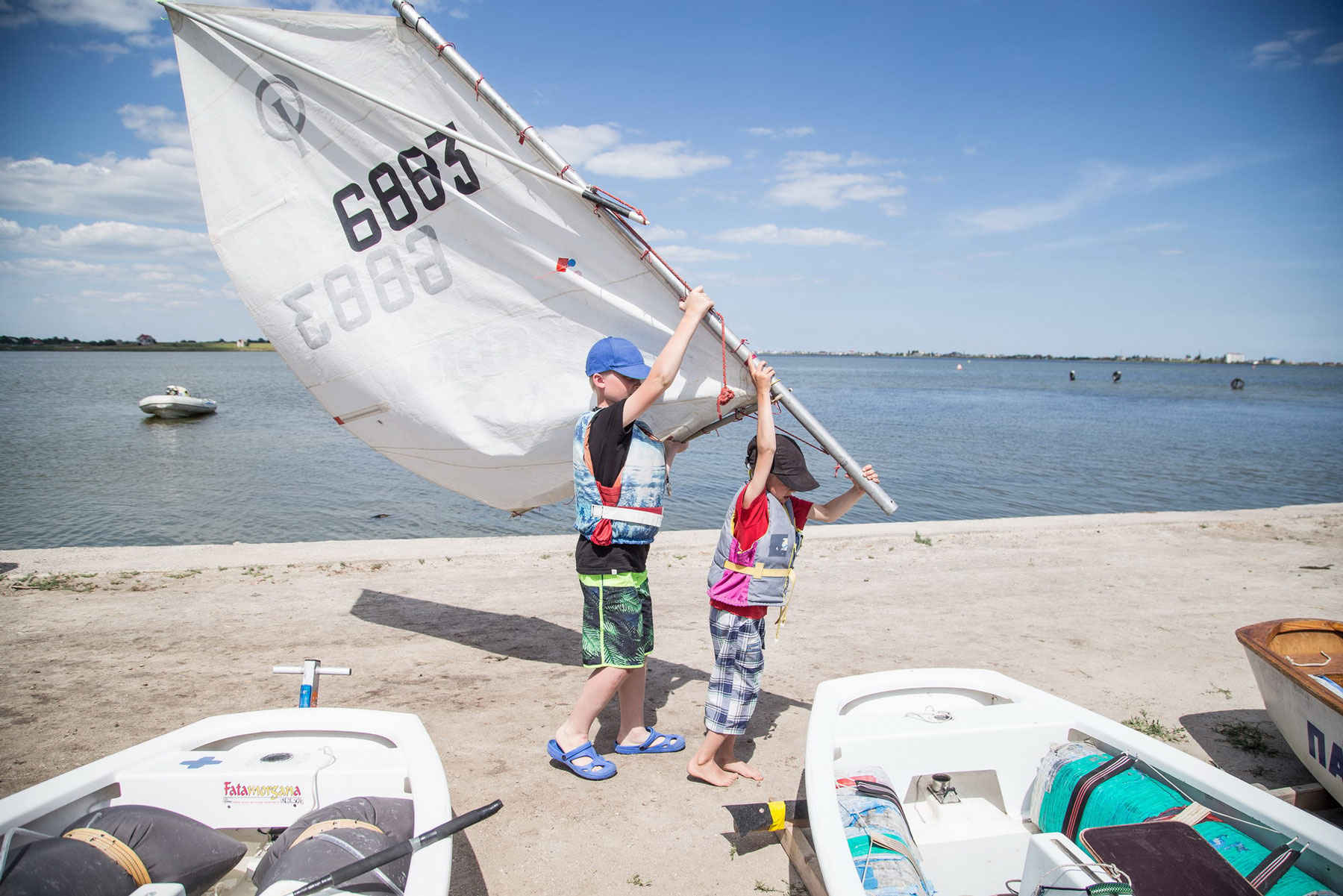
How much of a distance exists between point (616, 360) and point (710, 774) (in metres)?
2.01

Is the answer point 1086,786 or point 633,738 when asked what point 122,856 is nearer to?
point 633,738

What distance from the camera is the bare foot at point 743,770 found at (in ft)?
12.1

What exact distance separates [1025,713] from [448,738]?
9.31ft

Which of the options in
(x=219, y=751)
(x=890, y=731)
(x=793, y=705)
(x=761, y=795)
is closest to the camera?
(x=219, y=751)

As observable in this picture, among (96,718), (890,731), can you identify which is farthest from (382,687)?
(890,731)

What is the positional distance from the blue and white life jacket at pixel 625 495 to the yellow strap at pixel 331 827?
1.47 m

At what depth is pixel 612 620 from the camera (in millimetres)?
3508

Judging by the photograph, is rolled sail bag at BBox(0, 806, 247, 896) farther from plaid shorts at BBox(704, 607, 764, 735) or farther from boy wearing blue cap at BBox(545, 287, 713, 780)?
plaid shorts at BBox(704, 607, 764, 735)

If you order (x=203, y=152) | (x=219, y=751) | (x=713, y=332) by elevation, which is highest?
(x=203, y=152)

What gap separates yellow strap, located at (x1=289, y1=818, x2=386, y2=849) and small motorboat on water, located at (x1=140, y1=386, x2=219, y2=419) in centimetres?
3516

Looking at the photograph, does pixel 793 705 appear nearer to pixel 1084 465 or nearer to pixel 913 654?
pixel 913 654

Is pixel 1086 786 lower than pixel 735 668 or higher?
lower

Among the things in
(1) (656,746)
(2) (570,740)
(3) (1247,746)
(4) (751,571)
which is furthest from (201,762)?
(3) (1247,746)

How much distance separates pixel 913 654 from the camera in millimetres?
5578
